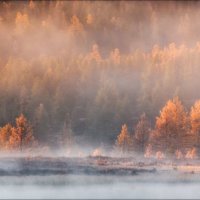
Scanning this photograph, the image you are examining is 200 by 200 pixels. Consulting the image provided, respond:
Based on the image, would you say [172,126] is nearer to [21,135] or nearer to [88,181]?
[88,181]

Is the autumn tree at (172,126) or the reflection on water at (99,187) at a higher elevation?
the autumn tree at (172,126)

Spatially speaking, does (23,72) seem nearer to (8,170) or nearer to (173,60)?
(8,170)

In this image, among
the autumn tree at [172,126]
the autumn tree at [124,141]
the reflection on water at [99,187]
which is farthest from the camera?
the autumn tree at [172,126]

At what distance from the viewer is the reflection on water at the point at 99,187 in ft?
22.7

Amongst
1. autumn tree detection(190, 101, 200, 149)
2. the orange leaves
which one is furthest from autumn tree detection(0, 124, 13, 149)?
autumn tree detection(190, 101, 200, 149)

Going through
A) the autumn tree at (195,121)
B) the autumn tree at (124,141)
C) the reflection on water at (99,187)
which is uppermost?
the autumn tree at (195,121)

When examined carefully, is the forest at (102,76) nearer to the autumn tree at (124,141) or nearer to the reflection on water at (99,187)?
the autumn tree at (124,141)

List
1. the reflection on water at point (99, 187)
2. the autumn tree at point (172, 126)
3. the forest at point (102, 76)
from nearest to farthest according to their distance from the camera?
the reflection on water at point (99, 187) < the autumn tree at point (172, 126) < the forest at point (102, 76)

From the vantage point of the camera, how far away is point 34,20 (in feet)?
30.7

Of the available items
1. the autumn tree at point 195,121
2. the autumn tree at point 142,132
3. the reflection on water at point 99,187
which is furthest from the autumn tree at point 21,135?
the autumn tree at point 195,121

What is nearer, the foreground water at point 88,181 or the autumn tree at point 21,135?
the foreground water at point 88,181

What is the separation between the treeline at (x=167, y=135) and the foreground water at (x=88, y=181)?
0.44 metres

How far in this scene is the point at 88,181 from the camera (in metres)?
7.24

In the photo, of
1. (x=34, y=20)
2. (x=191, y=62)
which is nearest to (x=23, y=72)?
(x=34, y=20)
